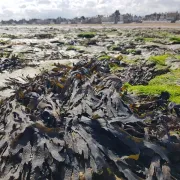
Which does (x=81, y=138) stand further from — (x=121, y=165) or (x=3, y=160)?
(x=3, y=160)

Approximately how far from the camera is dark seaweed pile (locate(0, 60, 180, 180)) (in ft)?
7.47

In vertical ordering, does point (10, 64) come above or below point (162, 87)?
below

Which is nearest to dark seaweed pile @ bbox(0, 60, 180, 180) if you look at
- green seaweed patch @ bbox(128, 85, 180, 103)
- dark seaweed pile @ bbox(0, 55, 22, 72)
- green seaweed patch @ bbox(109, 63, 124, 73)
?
green seaweed patch @ bbox(128, 85, 180, 103)

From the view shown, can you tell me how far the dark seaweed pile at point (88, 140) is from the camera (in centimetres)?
228

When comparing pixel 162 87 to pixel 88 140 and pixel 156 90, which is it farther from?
pixel 88 140

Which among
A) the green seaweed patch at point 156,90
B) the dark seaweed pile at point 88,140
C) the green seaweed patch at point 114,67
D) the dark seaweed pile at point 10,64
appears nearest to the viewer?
the dark seaweed pile at point 88,140

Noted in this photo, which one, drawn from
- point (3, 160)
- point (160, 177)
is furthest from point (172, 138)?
point (3, 160)

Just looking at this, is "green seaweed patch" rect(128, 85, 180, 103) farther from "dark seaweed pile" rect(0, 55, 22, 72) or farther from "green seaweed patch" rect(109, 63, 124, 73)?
"dark seaweed pile" rect(0, 55, 22, 72)

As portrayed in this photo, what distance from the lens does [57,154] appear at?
2381mm

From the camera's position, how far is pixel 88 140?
8.19ft

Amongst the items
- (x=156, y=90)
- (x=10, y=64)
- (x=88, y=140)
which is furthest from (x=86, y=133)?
(x=10, y=64)

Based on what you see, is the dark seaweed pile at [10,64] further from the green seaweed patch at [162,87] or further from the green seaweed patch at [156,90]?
the green seaweed patch at [156,90]

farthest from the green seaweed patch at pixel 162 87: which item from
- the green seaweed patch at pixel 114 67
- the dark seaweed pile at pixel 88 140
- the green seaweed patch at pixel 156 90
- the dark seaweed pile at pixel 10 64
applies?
the dark seaweed pile at pixel 10 64

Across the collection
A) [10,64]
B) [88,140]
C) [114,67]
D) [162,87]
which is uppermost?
[88,140]
